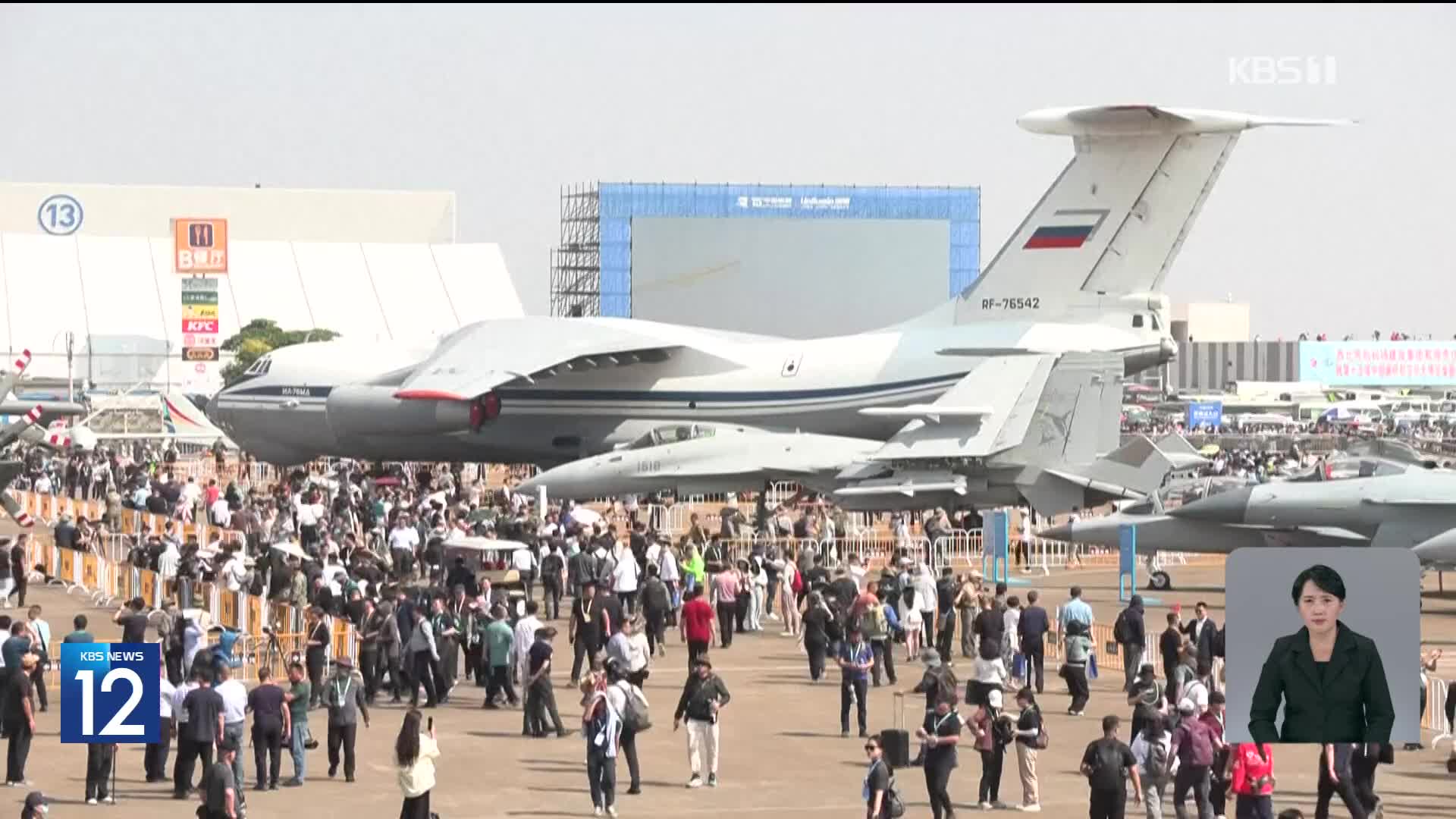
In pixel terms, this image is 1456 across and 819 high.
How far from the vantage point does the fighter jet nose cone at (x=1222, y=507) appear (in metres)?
27.5

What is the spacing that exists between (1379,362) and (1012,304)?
100 m

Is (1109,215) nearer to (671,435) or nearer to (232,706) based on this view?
(671,435)

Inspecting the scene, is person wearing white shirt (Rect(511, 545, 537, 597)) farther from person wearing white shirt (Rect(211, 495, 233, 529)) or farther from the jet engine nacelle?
the jet engine nacelle

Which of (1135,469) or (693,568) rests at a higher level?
(1135,469)

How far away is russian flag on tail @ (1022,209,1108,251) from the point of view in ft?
121

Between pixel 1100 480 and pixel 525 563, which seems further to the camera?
pixel 1100 480

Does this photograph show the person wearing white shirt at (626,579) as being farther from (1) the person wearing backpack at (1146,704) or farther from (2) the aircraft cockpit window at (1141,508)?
(1) the person wearing backpack at (1146,704)

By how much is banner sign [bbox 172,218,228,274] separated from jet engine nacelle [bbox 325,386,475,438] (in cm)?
6701

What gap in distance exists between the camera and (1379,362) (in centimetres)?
13062

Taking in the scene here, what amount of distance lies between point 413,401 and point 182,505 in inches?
212

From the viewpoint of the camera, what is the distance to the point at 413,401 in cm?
3816

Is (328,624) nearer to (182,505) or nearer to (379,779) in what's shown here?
(379,779)

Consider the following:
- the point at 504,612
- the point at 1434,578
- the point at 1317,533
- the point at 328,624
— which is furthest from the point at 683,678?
the point at 1434,578

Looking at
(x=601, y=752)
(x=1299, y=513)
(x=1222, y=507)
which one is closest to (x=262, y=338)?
(x=1222, y=507)
